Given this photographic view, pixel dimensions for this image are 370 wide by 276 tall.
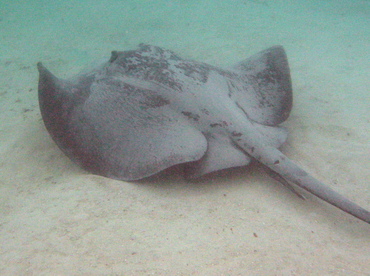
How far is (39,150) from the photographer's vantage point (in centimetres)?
356

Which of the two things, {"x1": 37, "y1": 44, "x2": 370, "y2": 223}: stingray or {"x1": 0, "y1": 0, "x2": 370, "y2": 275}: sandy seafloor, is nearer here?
{"x1": 0, "y1": 0, "x2": 370, "y2": 275}: sandy seafloor

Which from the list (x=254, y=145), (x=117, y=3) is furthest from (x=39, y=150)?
(x=117, y=3)

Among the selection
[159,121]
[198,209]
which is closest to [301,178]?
[198,209]

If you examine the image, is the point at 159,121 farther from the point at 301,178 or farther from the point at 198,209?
the point at 301,178

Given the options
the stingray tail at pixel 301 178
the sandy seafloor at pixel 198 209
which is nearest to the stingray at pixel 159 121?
the stingray tail at pixel 301 178

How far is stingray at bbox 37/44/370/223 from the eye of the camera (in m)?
2.70

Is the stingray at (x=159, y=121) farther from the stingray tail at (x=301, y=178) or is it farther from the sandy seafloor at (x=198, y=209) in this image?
the sandy seafloor at (x=198, y=209)

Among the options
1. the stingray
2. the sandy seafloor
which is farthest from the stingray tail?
the sandy seafloor

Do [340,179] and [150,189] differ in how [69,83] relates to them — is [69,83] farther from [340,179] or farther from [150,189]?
[340,179]

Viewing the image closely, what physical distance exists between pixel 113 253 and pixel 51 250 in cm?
45

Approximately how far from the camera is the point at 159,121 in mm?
2922

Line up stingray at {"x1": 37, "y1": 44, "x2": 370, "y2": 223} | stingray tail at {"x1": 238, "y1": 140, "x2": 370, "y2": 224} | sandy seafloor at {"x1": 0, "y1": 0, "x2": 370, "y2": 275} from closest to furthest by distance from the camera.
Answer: sandy seafloor at {"x1": 0, "y1": 0, "x2": 370, "y2": 275}
stingray tail at {"x1": 238, "y1": 140, "x2": 370, "y2": 224}
stingray at {"x1": 37, "y1": 44, "x2": 370, "y2": 223}

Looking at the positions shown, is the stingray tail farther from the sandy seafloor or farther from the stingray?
the sandy seafloor

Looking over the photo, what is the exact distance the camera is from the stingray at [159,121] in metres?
2.70
